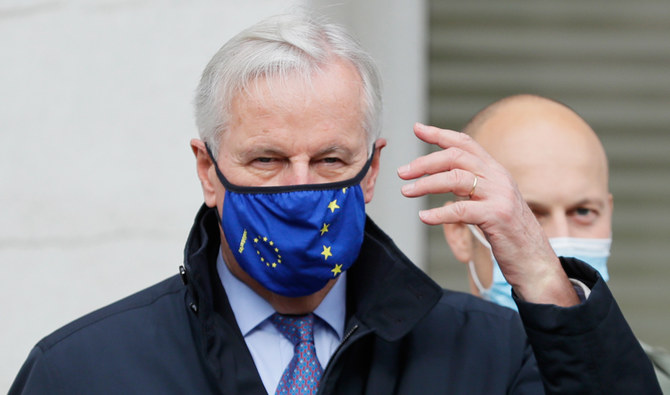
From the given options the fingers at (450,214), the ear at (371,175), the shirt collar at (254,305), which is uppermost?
the ear at (371,175)

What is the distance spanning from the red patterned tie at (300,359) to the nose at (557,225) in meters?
0.95

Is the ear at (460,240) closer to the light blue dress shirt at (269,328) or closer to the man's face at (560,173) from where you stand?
the man's face at (560,173)

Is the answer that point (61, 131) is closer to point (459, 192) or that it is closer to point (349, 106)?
point (349, 106)

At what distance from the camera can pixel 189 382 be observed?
2.46 m

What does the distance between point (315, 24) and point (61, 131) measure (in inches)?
65.9

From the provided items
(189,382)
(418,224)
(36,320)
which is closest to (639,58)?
(418,224)

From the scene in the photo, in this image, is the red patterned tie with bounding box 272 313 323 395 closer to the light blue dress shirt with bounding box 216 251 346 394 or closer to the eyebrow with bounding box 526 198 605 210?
the light blue dress shirt with bounding box 216 251 346 394

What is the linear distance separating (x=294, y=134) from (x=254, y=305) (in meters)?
0.44

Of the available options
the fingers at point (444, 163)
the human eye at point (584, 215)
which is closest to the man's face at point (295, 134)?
the fingers at point (444, 163)

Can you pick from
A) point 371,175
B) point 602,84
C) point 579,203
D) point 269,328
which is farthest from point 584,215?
point 602,84

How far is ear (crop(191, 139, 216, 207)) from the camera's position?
2666 millimetres

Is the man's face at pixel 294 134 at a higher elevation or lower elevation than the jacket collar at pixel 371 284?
higher

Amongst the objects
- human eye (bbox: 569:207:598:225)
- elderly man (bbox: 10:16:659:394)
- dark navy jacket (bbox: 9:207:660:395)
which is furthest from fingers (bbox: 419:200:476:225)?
human eye (bbox: 569:207:598:225)

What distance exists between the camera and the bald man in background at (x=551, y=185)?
323 cm
